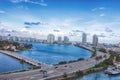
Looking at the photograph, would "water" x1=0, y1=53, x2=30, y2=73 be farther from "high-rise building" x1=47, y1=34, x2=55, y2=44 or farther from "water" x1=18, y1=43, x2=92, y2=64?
"high-rise building" x1=47, y1=34, x2=55, y2=44

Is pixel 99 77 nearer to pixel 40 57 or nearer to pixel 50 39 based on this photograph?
pixel 40 57

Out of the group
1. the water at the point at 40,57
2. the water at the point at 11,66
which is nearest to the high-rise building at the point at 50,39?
the water at the point at 40,57

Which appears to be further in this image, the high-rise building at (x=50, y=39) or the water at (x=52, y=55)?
the high-rise building at (x=50, y=39)

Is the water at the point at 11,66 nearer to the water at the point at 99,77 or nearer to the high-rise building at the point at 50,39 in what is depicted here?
the water at the point at 99,77

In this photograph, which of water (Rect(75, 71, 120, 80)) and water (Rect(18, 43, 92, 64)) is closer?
water (Rect(75, 71, 120, 80))

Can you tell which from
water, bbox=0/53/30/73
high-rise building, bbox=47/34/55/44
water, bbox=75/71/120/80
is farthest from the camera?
high-rise building, bbox=47/34/55/44

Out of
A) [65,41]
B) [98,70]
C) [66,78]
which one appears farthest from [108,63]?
[65,41]

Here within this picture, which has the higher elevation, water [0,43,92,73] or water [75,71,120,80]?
water [0,43,92,73]

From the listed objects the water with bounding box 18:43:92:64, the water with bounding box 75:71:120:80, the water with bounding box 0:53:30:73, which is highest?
the water with bounding box 0:53:30:73

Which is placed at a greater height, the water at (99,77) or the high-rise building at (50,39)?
the high-rise building at (50,39)

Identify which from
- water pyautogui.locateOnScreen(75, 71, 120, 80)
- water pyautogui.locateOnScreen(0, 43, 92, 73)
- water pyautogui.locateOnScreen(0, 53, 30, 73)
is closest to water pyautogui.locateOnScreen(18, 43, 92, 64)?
water pyautogui.locateOnScreen(0, 43, 92, 73)

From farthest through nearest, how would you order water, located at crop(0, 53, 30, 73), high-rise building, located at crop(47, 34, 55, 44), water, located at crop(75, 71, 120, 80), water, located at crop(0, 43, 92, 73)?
high-rise building, located at crop(47, 34, 55, 44), water, located at crop(0, 43, 92, 73), water, located at crop(0, 53, 30, 73), water, located at crop(75, 71, 120, 80)
